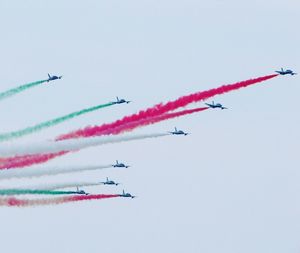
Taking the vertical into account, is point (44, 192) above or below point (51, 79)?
below

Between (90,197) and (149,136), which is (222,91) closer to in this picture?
(149,136)

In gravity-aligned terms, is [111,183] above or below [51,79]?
below

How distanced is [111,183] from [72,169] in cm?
3109

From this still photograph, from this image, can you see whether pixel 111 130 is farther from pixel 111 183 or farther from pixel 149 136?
pixel 111 183

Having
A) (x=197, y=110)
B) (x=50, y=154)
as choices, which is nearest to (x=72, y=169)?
(x=50, y=154)

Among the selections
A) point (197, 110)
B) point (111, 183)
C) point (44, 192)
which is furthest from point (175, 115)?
point (111, 183)

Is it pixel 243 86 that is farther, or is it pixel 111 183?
pixel 111 183

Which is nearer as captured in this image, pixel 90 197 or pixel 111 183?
pixel 90 197

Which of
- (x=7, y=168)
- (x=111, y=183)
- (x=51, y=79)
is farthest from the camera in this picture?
(x=111, y=183)

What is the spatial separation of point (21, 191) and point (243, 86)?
21.7m

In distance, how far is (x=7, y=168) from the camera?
5561 inches

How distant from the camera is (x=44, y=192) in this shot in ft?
486

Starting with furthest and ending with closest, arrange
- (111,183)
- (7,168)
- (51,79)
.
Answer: (111,183), (51,79), (7,168)

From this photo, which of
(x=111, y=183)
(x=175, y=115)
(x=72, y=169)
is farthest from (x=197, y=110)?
(x=111, y=183)
